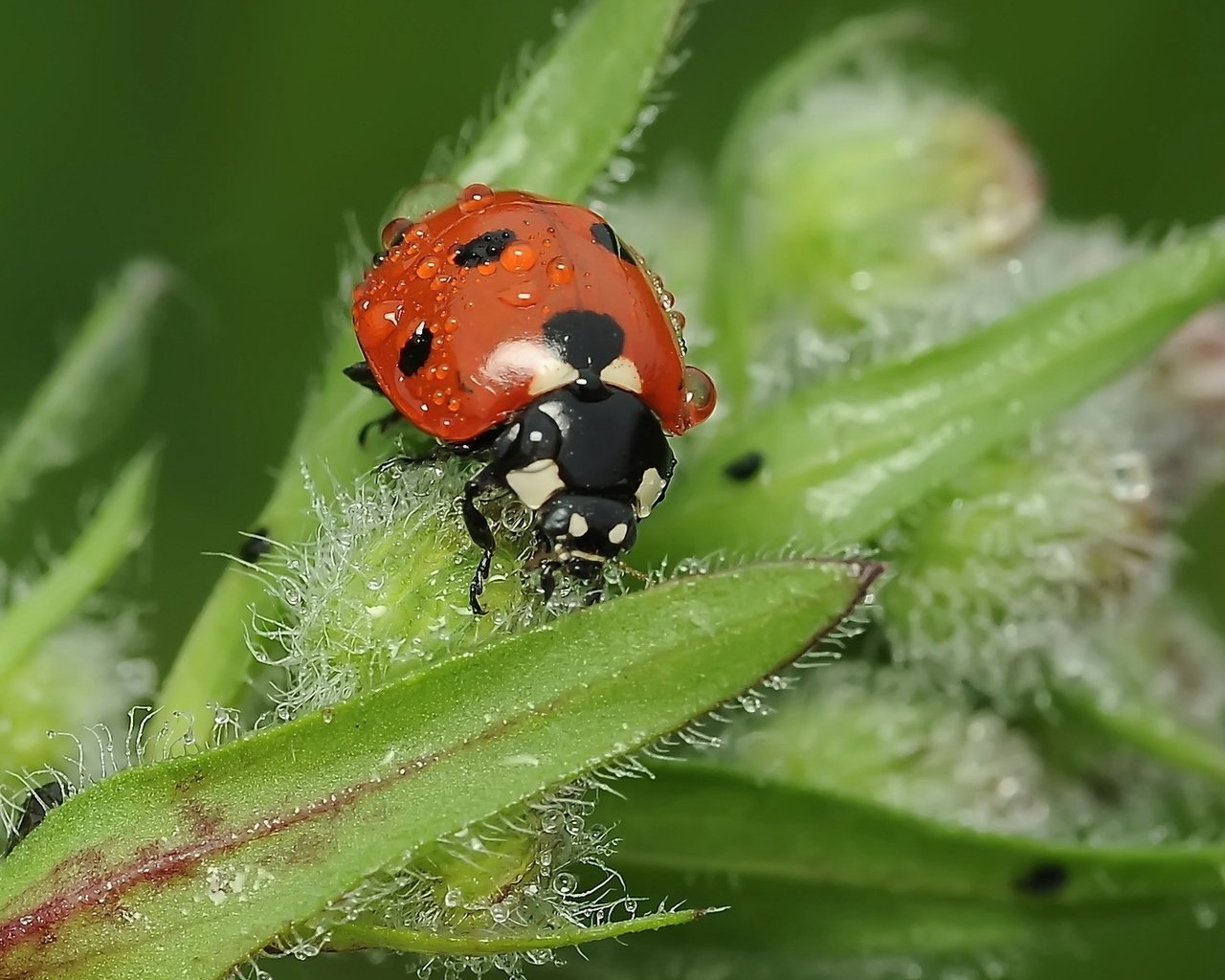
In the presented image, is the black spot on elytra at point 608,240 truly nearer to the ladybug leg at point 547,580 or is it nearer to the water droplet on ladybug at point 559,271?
the water droplet on ladybug at point 559,271

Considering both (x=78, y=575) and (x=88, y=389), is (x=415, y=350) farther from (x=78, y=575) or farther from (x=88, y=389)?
(x=88, y=389)

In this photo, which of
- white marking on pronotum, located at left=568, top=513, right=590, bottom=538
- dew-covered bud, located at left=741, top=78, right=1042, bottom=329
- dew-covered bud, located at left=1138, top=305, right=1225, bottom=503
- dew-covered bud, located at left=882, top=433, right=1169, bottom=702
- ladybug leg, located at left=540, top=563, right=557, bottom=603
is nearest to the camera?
ladybug leg, located at left=540, top=563, right=557, bottom=603

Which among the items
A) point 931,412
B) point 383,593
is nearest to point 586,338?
point 383,593

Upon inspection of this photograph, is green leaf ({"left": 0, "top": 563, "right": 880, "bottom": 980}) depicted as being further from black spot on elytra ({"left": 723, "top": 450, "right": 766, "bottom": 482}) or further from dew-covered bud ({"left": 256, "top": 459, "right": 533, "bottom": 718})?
black spot on elytra ({"left": 723, "top": 450, "right": 766, "bottom": 482})

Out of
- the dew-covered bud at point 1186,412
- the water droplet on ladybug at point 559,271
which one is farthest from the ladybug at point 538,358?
the dew-covered bud at point 1186,412

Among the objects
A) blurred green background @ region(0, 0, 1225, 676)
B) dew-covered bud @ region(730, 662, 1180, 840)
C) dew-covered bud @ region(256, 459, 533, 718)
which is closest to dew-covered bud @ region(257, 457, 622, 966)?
dew-covered bud @ region(256, 459, 533, 718)

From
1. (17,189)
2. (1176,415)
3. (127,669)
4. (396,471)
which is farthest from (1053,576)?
(17,189)
